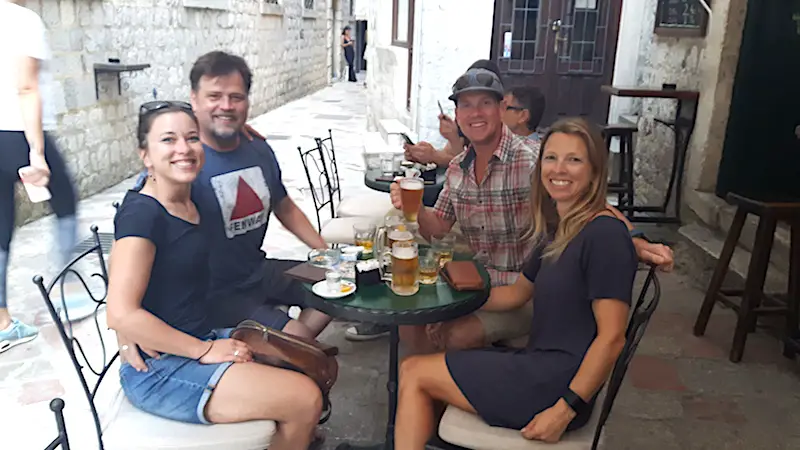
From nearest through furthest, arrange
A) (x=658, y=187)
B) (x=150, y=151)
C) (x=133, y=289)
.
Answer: (x=133, y=289)
(x=150, y=151)
(x=658, y=187)

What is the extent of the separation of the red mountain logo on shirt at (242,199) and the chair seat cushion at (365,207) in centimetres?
148

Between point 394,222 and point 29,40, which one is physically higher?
point 29,40

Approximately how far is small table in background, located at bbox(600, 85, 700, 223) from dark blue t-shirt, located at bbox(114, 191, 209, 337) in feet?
11.8

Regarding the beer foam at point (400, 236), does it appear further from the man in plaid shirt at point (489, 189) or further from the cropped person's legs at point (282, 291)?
the cropped person's legs at point (282, 291)

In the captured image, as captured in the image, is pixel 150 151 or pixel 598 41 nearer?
pixel 150 151

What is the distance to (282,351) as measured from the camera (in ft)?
5.55

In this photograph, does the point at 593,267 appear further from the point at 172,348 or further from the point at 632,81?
the point at 632,81

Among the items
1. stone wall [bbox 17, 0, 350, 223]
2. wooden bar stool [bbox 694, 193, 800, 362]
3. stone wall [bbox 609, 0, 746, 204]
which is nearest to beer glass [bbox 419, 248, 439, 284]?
wooden bar stool [bbox 694, 193, 800, 362]

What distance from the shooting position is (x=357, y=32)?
2308 centimetres

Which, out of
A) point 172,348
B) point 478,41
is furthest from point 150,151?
point 478,41

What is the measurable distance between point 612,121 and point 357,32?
1805 centimetres

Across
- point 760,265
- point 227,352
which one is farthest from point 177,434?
point 760,265

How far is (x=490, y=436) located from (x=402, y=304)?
16.0 inches

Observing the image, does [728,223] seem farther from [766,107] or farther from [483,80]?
[483,80]
